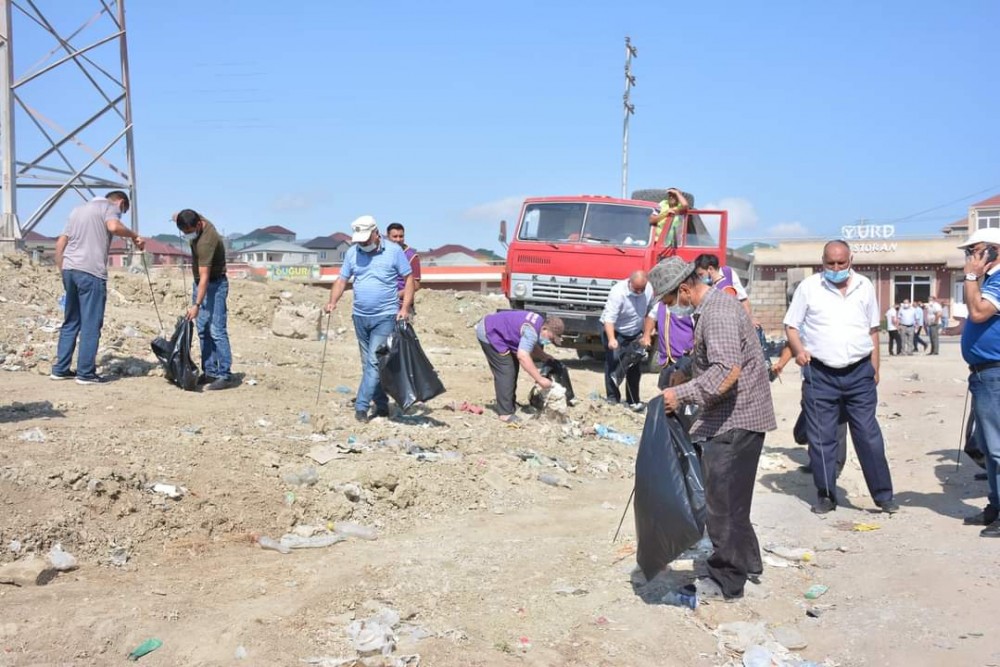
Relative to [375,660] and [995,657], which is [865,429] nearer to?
[995,657]

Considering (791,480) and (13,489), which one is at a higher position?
(13,489)

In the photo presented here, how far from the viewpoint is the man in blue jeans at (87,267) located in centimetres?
798

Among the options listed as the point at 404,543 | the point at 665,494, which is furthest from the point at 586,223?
the point at 665,494

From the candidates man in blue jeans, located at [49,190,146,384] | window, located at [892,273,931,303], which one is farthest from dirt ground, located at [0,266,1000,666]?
window, located at [892,273,931,303]

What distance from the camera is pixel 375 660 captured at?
149 inches

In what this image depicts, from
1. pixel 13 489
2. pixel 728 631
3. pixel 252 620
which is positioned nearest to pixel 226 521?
pixel 13 489

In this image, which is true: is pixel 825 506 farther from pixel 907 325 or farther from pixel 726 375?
pixel 907 325

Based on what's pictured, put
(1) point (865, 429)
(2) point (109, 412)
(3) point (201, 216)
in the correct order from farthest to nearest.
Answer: (3) point (201, 216)
(2) point (109, 412)
(1) point (865, 429)

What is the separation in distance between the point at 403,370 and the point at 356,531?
208 cm

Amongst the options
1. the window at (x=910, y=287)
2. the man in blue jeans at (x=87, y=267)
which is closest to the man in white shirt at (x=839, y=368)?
the man in blue jeans at (x=87, y=267)

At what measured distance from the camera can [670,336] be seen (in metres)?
8.00

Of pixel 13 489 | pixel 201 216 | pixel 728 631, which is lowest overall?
pixel 728 631

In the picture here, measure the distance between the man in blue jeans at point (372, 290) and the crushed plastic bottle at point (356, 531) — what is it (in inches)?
85.5

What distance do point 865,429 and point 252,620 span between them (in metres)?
4.13
